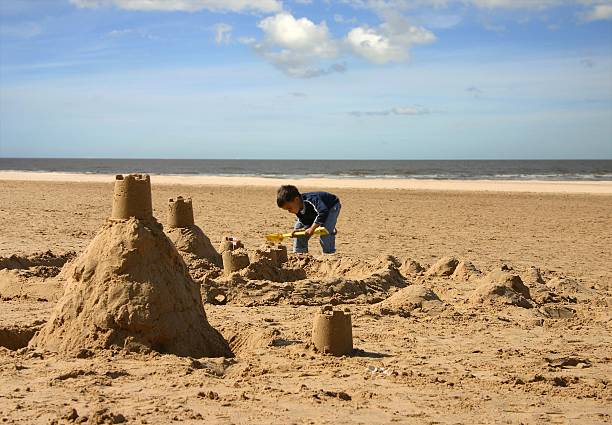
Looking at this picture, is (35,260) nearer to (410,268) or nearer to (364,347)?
(410,268)

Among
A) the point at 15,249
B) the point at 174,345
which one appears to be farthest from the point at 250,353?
the point at 15,249

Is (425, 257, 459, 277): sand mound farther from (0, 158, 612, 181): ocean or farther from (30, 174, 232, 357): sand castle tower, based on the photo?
(0, 158, 612, 181): ocean

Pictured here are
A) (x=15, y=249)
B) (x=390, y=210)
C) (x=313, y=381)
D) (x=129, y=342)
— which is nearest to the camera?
(x=313, y=381)

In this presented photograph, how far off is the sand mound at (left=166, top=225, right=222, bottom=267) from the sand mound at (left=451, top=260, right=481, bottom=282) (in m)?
2.71

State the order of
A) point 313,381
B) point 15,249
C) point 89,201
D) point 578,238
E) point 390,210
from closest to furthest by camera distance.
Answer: point 313,381
point 15,249
point 578,238
point 390,210
point 89,201

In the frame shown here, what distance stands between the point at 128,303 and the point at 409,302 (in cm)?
288

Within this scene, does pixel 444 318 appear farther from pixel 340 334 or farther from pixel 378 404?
pixel 378 404

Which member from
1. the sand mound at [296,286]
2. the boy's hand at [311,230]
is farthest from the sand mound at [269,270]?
the boy's hand at [311,230]

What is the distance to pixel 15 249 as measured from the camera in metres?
9.97

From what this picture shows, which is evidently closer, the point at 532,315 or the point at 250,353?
the point at 250,353

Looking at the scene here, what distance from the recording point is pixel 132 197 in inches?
205

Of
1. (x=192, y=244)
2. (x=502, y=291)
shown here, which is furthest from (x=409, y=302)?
(x=192, y=244)

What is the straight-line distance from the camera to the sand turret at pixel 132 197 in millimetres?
5172

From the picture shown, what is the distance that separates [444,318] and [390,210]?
11737mm
